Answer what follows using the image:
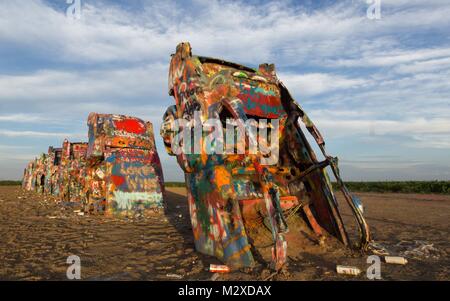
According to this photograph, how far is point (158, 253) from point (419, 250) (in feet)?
13.7

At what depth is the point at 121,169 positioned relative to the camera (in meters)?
9.40

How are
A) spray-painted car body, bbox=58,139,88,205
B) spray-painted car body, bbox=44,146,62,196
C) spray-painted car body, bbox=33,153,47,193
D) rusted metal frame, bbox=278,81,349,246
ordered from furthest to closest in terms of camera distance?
spray-painted car body, bbox=33,153,47,193 < spray-painted car body, bbox=44,146,62,196 < spray-painted car body, bbox=58,139,88,205 < rusted metal frame, bbox=278,81,349,246

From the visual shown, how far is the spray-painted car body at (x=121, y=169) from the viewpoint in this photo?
928 centimetres

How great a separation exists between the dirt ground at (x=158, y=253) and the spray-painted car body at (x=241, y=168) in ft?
1.28

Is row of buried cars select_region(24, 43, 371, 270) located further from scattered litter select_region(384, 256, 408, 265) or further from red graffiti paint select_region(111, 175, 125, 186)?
red graffiti paint select_region(111, 175, 125, 186)

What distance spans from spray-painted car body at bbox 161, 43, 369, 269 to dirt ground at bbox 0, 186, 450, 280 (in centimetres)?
39

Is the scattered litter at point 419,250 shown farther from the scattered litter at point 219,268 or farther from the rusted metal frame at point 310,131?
the scattered litter at point 219,268

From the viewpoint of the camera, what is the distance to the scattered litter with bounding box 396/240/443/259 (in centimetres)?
476

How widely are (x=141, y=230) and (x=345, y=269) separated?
4.87 meters
